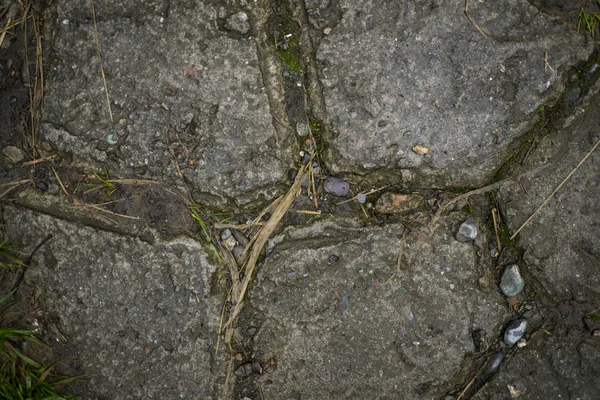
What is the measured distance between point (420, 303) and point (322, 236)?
0.48 m

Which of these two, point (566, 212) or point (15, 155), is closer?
point (566, 212)

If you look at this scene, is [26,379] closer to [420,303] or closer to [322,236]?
[322,236]

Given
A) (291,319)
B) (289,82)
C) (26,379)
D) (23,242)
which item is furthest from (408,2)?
(26,379)

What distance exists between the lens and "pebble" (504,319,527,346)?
2.19 metres

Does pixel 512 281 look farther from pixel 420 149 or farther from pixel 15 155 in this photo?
pixel 15 155

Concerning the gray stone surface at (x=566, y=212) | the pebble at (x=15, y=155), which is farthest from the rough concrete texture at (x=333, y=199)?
the pebble at (x=15, y=155)

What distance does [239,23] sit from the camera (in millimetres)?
2209

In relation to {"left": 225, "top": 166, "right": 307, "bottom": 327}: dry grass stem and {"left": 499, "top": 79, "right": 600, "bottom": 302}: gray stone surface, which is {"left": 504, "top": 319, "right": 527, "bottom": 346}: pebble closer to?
{"left": 499, "top": 79, "right": 600, "bottom": 302}: gray stone surface

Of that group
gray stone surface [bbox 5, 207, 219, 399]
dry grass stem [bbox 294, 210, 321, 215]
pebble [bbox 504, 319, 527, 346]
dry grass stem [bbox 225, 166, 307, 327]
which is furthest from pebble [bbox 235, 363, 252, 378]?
pebble [bbox 504, 319, 527, 346]

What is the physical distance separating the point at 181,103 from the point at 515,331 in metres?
1.62

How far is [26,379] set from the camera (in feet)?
7.32

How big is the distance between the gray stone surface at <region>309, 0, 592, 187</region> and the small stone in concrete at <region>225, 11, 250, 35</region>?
339 millimetres

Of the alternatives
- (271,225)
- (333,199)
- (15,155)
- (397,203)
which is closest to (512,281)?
(397,203)

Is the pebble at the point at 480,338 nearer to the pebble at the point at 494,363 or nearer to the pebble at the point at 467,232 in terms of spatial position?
the pebble at the point at 494,363
